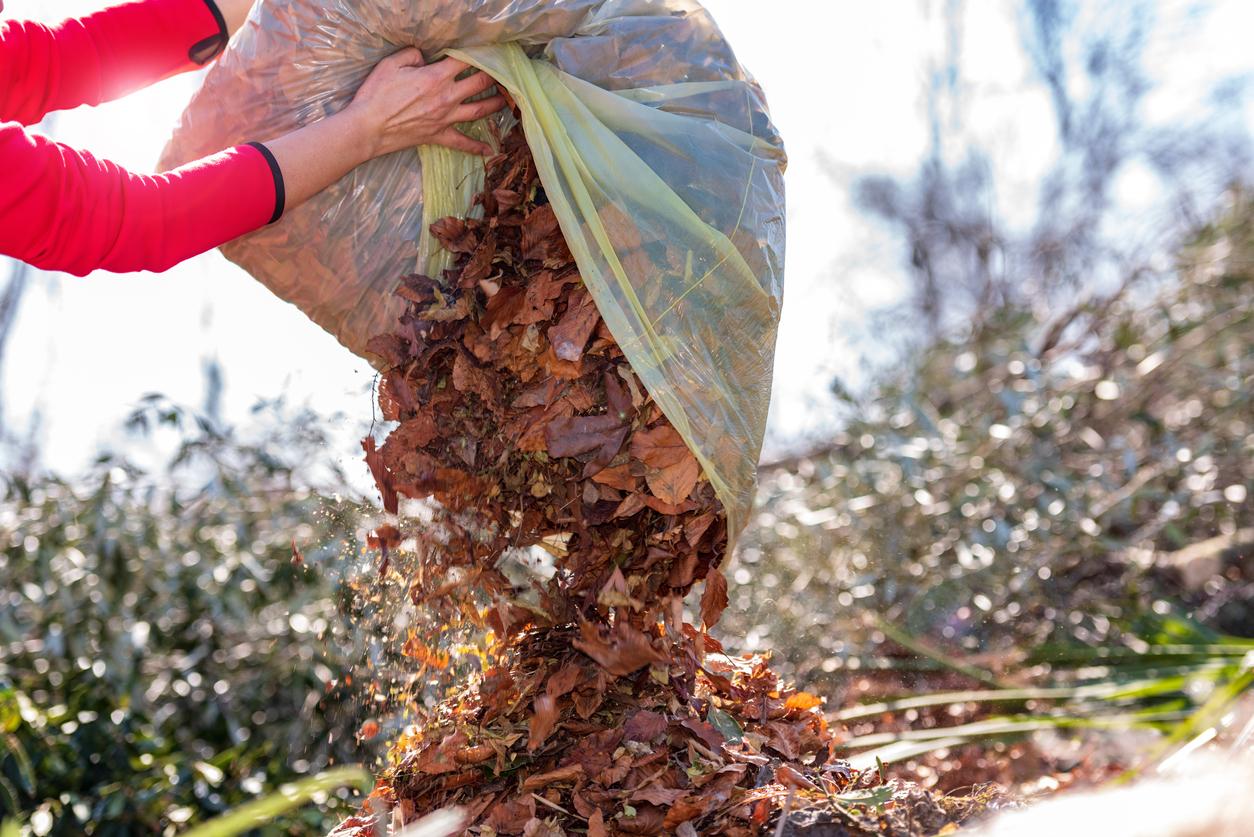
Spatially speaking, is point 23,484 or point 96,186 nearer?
point 96,186

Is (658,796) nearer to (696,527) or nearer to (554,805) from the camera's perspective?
(554,805)

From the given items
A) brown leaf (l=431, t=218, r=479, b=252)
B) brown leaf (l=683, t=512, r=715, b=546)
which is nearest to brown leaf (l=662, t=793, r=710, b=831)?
brown leaf (l=683, t=512, r=715, b=546)

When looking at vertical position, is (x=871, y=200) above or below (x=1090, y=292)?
above

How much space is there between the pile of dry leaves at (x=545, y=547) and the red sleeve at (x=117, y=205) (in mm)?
287

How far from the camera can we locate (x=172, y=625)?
306 cm

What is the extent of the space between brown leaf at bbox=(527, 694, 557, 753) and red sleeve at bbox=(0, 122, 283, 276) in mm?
869

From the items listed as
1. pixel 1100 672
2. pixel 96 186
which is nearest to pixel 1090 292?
pixel 1100 672

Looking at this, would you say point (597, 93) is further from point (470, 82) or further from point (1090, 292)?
point (1090, 292)

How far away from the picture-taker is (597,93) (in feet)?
4.71

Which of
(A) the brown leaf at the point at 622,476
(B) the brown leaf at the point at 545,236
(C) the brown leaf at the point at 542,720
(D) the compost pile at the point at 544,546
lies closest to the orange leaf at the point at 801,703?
(D) the compost pile at the point at 544,546

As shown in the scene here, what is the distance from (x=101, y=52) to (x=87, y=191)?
48 centimetres

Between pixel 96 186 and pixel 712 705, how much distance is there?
1282 millimetres

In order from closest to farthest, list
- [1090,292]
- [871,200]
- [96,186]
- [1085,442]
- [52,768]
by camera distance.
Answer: [96,186] < [52,768] < [1085,442] < [1090,292] < [871,200]

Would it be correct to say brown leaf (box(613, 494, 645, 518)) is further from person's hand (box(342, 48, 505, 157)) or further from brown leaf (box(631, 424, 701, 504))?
person's hand (box(342, 48, 505, 157))
